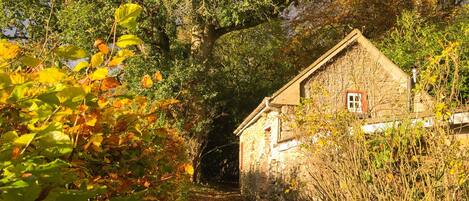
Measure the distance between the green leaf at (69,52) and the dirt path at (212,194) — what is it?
17.6m

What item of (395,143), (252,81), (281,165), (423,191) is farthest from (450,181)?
(252,81)

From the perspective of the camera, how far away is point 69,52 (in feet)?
5.19

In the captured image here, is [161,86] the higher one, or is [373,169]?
[161,86]

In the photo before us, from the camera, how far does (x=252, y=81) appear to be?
95.0 feet

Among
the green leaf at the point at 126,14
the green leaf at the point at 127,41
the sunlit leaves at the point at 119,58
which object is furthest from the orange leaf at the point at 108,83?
the green leaf at the point at 126,14

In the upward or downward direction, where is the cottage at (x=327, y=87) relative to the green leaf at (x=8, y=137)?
upward

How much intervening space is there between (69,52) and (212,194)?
69.4 feet

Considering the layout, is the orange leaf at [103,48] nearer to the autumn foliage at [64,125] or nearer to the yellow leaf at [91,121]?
the autumn foliage at [64,125]

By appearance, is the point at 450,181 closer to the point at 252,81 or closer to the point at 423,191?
the point at 423,191

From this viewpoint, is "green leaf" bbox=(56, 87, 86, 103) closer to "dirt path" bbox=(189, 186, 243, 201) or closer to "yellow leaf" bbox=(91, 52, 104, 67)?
"yellow leaf" bbox=(91, 52, 104, 67)

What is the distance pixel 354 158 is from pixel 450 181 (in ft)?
2.63

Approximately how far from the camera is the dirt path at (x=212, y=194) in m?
20.3

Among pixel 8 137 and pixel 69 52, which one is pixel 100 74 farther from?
pixel 8 137

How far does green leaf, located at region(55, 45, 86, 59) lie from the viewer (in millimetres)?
1555
